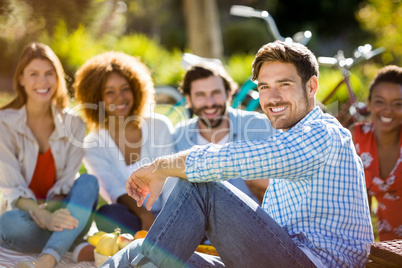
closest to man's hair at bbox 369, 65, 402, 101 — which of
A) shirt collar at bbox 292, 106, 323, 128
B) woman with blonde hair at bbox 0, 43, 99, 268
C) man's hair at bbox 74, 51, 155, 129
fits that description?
shirt collar at bbox 292, 106, 323, 128

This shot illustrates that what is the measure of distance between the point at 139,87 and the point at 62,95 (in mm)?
569

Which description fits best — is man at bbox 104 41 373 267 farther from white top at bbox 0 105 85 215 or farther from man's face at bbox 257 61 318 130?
white top at bbox 0 105 85 215

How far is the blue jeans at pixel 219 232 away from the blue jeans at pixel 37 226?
1258 mm

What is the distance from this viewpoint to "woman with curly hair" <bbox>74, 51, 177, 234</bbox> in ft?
11.0

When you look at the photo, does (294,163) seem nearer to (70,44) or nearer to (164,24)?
(70,44)

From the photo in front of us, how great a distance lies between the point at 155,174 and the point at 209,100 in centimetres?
157

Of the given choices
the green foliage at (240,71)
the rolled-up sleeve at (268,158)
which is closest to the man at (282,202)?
the rolled-up sleeve at (268,158)

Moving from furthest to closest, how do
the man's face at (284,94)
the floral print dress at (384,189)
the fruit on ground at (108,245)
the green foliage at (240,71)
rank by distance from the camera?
1. the green foliage at (240,71)
2. the floral print dress at (384,189)
3. the fruit on ground at (108,245)
4. the man's face at (284,94)

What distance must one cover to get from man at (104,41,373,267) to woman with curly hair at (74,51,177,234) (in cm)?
140

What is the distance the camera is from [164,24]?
1925 centimetres

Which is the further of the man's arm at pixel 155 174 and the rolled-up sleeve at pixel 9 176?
the rolled-up sleeve at pixel 9 176

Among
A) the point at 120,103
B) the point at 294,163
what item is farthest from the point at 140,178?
the point at 120,103

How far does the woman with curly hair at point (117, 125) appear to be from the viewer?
3.34m

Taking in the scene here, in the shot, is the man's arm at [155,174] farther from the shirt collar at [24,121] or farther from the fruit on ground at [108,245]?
the shirt collar at [24,121]
